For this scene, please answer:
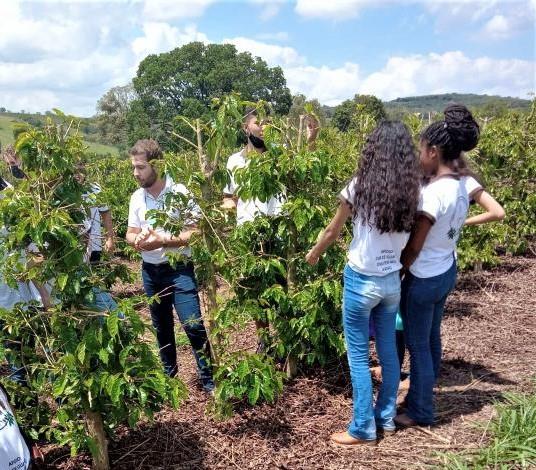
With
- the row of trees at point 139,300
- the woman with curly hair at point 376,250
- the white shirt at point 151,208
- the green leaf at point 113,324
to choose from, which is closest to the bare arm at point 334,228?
the woman with curly hair at point 376,250

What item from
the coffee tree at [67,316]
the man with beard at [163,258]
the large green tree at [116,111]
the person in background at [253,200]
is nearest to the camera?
the coffee tree at [67,316]

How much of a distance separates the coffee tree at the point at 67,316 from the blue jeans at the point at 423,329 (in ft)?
4.87

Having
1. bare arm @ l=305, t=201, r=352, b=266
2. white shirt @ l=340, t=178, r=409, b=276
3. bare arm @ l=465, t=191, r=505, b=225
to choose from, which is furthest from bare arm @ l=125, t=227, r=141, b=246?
bare arm @ l=465, t=191, r=505, b=225

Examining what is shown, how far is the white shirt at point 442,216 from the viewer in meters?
2.90

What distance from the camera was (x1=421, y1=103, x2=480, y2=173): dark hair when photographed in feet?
9.50

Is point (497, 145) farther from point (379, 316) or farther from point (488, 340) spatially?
point (379, 316)

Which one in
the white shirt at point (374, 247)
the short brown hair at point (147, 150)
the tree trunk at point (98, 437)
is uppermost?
the short brown hair at point (147, 150)

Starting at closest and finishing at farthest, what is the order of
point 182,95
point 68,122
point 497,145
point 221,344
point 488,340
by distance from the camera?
point 68,122, point 221,344, point 488,340, point 497,145, point 182,95

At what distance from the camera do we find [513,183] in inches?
309

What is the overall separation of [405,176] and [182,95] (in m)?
45.9

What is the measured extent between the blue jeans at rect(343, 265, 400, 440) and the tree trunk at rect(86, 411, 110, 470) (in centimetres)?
152

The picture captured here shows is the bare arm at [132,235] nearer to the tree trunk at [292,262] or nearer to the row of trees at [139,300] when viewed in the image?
the row of trees at [139,300]

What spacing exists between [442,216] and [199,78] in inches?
1811

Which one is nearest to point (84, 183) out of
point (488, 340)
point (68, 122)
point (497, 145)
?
point (68, 122)
